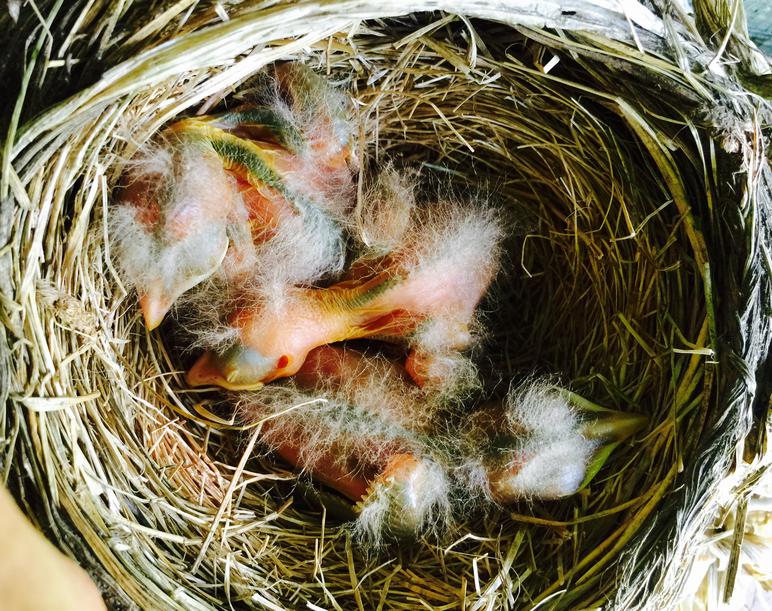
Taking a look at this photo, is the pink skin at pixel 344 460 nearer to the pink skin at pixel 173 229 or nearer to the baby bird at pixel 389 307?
the baby bird at pixel 389 307

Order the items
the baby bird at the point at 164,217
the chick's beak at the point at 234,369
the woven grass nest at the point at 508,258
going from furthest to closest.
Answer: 1. the chick's beak at the point at 234,369
2. the baby bird at the point at 164,217
3. the woven grass nest at the point at 508,258

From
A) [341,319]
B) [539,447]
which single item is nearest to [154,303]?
[341,319]

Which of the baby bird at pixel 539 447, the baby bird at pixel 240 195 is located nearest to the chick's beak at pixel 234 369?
the baby bird at pixel 240 195

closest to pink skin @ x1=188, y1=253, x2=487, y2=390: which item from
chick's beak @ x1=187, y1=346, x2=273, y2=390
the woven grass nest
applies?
chick's beak @ x1=187, y1=346, x2=273, y2=390

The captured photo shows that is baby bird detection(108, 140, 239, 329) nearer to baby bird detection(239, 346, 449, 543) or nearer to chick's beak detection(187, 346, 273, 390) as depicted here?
chick's beak detection(187, 346, 273, 390)

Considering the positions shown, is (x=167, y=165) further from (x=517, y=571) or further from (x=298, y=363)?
(x=517, y=571)

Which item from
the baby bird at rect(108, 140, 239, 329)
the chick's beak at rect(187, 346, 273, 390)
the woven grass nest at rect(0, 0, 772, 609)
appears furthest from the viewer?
the chick's beak at rect(187, 346, 273, 390)

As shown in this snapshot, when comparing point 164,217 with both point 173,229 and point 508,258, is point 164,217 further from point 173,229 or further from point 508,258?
point 508,258
